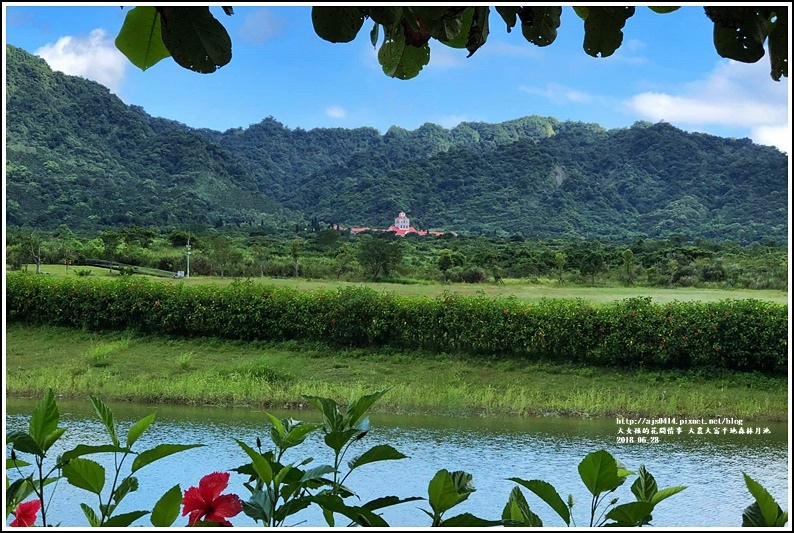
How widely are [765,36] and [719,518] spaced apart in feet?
12.0

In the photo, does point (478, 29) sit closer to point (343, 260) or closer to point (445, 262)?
point (445, 262)

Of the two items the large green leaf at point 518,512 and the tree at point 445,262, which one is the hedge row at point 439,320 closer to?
the tree at point 445,262

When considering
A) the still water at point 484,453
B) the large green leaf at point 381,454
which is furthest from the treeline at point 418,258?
the large green leaf at point 381,454

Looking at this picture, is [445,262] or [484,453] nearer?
[484,453]

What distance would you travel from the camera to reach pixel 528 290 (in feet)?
33.6

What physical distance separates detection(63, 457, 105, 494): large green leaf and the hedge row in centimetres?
634

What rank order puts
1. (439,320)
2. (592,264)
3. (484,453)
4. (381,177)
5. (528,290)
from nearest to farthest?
(484,453), (439,320), (528,290), (592,264), (381,177)

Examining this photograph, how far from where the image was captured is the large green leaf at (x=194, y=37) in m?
0.34

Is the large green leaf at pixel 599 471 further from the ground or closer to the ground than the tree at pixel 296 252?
closer to the ground

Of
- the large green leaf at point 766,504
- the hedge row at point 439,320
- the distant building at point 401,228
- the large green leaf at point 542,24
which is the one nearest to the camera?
the large green leaf at point 766,504

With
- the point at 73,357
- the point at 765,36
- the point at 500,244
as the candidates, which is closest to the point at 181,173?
the point at 500,244

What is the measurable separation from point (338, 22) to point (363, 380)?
6214mm

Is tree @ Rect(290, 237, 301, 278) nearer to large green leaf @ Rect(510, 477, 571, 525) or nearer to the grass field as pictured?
the grass field

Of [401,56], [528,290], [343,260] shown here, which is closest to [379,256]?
[343,260]
